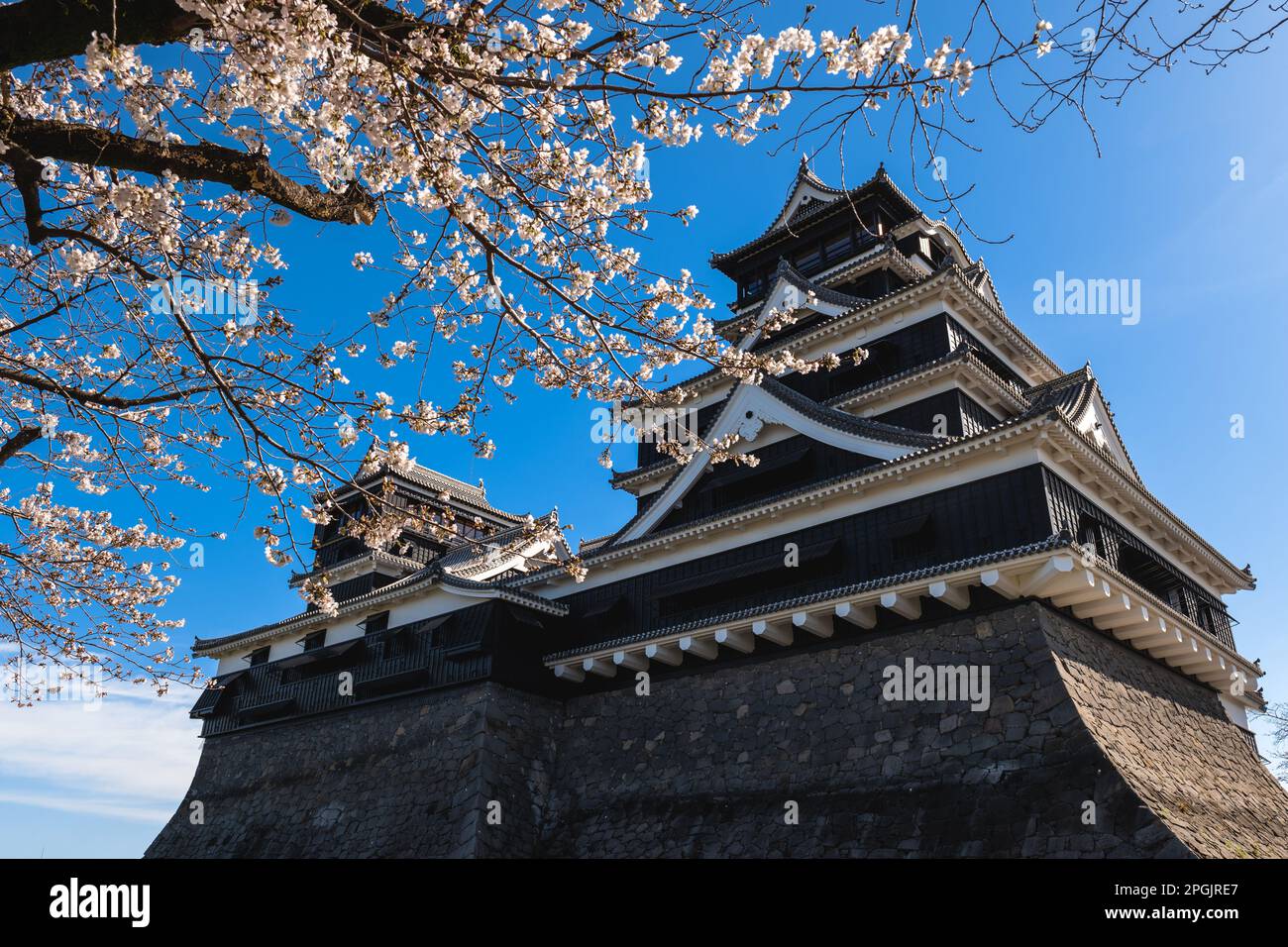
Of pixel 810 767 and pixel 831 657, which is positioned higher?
pixel 831 657

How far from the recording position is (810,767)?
1332cm

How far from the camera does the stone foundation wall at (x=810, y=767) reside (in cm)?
1091

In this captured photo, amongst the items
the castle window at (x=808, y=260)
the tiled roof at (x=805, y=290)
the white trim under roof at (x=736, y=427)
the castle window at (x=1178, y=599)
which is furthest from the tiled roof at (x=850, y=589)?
the castle window at (x=808, y=260)

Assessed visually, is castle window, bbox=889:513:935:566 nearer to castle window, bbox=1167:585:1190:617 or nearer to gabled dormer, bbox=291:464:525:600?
castle window, bbox=1167:585:1190:617

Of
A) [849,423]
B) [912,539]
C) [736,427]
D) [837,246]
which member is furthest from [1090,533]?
[837,246]

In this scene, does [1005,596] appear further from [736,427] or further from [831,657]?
[736,427]

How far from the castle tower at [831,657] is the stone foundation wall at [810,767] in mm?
55

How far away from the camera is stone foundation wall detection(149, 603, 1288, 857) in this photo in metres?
10.9

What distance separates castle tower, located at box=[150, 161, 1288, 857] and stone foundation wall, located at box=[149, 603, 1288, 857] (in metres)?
0.05

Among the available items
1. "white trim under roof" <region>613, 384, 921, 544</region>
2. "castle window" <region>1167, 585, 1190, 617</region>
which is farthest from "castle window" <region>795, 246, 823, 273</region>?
"castle window" <region>1167, 585, 1190, 617</region>

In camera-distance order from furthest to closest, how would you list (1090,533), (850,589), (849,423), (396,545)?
(396,545), (849,423), (1090,533), (850,589)

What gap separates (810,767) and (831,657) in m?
1.85

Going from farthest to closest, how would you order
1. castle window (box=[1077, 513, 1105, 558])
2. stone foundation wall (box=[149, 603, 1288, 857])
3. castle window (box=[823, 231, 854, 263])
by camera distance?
1. castle window (box=[823, 231, 854, 263])
2. castle window (box=[1077, 513, 1105, 558])
3. stone foundation wall (box=[149, 603, 1288, 857])

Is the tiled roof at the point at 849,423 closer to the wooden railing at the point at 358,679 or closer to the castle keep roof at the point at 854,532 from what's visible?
the castle keep roof at the point at 854,532
